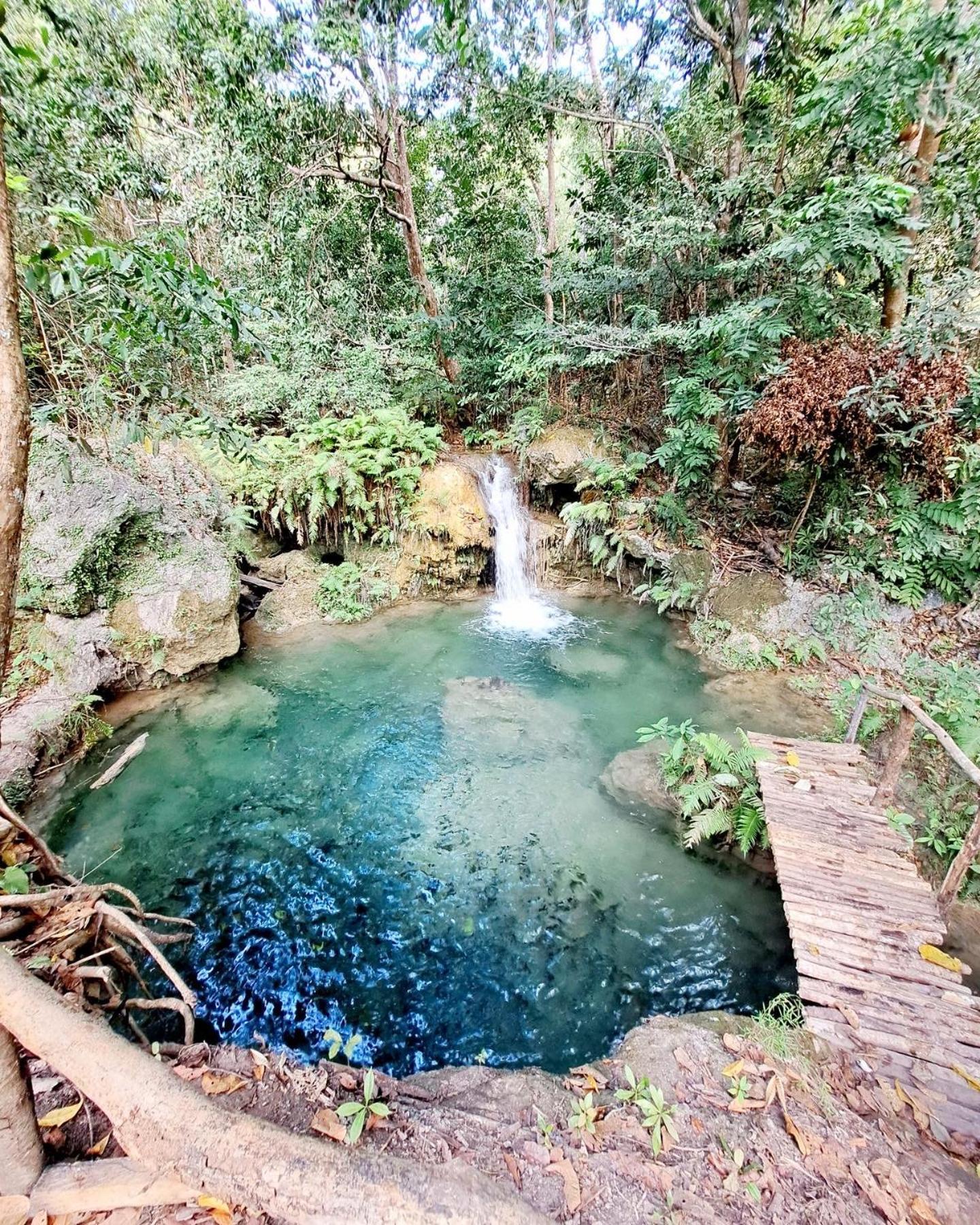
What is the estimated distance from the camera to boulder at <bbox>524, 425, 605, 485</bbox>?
35.1 ft

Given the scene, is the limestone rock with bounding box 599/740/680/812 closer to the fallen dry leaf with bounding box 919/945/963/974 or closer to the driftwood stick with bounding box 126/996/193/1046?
the fallen dry leaf with bounding box 919/945/963/974

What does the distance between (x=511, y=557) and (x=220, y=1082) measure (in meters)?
9.05

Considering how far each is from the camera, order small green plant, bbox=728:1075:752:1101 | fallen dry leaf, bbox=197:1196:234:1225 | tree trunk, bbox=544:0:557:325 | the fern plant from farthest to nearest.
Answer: tree trunk, bbox=544:0:557:325 < the fern plant < small green plant, bbox=728:1075:752:1101 < fallen dry leaf, bbox=197:1196:234:1225

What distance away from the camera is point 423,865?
492 cm

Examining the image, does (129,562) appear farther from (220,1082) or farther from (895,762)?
(895,762)

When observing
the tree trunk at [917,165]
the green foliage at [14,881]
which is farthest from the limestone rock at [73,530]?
the tree trunk at [917,165]

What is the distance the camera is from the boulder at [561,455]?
422 inches

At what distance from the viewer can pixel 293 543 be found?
35.2 feet

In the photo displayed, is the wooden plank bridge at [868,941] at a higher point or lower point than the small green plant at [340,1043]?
higher

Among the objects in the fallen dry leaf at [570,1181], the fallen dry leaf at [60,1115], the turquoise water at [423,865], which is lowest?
the turquoise water at [423,865]

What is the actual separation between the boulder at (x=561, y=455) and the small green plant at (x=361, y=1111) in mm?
9641

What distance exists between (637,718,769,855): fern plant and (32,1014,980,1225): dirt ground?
195cm

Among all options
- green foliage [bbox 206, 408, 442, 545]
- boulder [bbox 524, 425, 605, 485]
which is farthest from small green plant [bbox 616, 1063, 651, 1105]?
boulder [bbox 524, 425, 605, 485]

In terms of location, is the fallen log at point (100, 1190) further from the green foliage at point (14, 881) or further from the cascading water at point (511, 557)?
the cascading water at point (511, 557)
